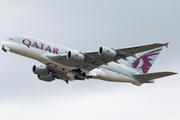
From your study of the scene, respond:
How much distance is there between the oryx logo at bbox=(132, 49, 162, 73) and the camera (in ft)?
170

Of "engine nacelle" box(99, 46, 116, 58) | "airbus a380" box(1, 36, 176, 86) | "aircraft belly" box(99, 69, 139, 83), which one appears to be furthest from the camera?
"aircraft belly" box(99, 69, 139, 83)

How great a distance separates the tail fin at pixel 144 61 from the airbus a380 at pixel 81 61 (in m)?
0.16

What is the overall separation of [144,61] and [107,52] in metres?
13.6

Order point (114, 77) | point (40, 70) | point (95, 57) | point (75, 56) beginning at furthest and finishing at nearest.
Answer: point (40, 70) → point (114, 77) → point (95, 57) → point (75, 56)

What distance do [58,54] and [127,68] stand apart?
1128cm

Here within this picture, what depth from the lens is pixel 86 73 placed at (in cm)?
4694

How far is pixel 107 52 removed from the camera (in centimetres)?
4059

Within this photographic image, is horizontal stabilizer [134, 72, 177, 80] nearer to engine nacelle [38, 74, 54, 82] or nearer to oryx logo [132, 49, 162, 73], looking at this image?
oryx logo [132, 49, 162, 73]

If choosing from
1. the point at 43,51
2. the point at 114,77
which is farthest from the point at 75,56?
the point at 114,77

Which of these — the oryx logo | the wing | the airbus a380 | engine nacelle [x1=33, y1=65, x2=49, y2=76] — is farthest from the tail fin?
engine nacelle [x1=33, y1=65, x2=49, y2=76]

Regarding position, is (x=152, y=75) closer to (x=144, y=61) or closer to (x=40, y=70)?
(x=144, y=61)

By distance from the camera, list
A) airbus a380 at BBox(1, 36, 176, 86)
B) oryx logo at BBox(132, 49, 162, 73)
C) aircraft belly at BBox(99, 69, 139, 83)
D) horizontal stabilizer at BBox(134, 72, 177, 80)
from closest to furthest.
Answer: airbus a380 at BBox(1, 36, 176, 86)
horizontal stabilizer at BBox(134, 72, 177, 80)
aircraft belly at BBox(99, 69, 139, 83)
oryx logo at BBox(132, 49, 162, 73)
